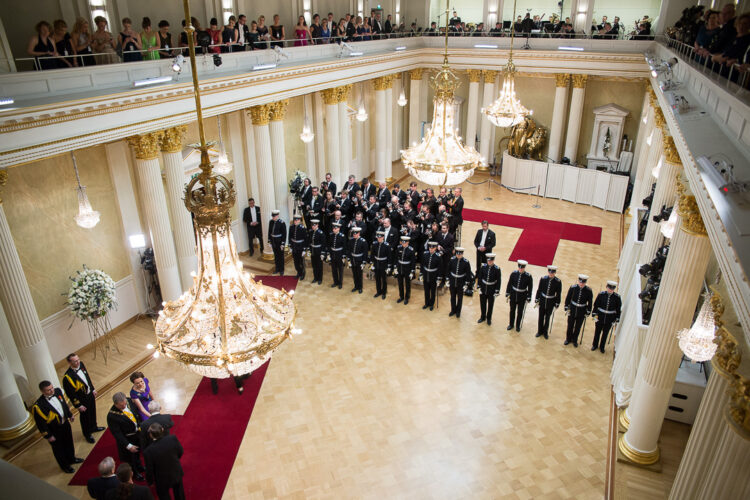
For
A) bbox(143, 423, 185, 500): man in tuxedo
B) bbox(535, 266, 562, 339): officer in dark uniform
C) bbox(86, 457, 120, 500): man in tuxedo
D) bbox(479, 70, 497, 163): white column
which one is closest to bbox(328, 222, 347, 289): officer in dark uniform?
bbox(535, 266, 562, 339): officer in dark uniform

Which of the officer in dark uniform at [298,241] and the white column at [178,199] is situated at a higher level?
the white column at [178,199]

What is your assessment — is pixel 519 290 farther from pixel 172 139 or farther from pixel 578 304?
pixel 172 139

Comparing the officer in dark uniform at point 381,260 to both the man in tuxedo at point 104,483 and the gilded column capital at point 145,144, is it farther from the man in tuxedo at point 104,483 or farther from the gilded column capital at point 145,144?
the man in tuxedo at point 104,483

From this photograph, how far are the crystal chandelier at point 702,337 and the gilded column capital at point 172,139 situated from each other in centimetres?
849

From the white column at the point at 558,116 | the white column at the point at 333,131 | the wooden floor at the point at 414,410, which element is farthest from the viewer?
the white column at the point at 558,116

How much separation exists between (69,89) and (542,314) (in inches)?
351

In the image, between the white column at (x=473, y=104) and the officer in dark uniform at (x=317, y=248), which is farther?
the white column at (x=473, y=104)

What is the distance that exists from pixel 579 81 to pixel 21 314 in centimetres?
1802

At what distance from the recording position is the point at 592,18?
19875mm

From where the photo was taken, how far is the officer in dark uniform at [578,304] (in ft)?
31.4

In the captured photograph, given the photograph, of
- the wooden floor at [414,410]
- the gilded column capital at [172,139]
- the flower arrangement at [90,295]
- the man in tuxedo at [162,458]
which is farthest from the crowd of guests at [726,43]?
the flower arrangement at [90,295]

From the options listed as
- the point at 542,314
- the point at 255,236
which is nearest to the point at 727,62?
the point at 542,314

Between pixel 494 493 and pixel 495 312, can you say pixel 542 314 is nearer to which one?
pixel 495 312

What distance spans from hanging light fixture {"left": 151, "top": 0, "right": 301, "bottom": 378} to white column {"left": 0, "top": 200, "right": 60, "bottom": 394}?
4764 millimetres
